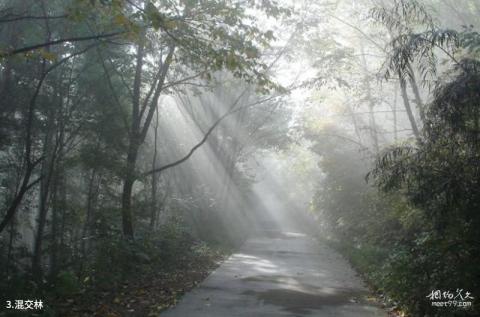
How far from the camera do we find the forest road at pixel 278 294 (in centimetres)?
820

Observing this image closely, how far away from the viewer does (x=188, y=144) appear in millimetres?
24938

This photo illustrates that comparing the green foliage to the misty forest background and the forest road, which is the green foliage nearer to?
the misty forest background

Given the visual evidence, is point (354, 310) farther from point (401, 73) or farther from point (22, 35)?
point (22, 35)

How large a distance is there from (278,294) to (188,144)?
15.9 metres

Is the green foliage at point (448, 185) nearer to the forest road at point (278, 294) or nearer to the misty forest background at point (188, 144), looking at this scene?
the misty forest background at point (188, 144)

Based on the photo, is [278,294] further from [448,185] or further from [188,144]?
[188,144]

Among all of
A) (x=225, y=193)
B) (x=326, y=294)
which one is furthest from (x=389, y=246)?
(x=225, y=193)

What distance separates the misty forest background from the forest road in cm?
61

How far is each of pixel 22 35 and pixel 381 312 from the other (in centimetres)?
1084

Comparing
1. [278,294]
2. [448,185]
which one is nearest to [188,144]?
[278,294]

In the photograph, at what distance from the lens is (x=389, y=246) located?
15.1 m

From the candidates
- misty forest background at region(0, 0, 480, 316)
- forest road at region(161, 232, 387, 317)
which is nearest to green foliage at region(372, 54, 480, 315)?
misty forest background at region(0, 0, 480, 316)

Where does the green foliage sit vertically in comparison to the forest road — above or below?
above

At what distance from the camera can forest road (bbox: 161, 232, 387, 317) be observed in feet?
26.9
